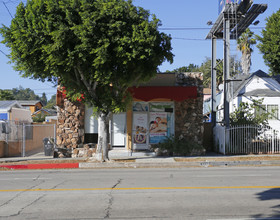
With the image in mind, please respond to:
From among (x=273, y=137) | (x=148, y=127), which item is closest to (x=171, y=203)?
(x=148, y=127)

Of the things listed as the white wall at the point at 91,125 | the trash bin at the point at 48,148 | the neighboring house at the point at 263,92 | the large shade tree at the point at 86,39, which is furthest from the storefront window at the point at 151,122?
the neighboring house at the point at 263,92

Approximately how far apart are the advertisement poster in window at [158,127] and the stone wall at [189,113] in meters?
0.65

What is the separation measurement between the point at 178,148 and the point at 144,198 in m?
10.9

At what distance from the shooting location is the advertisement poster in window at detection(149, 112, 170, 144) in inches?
753

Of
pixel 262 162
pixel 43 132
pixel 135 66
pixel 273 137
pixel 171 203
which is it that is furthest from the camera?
pixel 43 132

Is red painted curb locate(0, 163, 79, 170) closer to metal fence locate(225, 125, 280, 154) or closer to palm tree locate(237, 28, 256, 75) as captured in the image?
metal fence locate(225, 125, 280, 154)

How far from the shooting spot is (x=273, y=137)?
1839 cm

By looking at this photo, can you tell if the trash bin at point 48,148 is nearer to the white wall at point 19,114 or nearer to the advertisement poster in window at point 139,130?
the advertisement poster in window at point 139,130

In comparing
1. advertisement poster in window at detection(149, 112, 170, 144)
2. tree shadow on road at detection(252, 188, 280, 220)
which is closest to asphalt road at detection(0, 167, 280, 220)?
tree shadow on road at detection(252, 188, 280, 220)

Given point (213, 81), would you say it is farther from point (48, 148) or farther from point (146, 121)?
point (48, 148)

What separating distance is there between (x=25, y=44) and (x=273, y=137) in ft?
45.9

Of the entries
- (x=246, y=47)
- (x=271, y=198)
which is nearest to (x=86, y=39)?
(x=271, y=198)

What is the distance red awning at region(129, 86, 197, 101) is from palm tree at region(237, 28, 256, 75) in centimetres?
2407

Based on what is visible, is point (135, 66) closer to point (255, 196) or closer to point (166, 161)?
point (166, 161)
